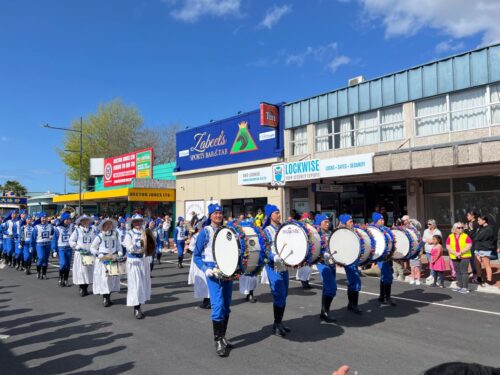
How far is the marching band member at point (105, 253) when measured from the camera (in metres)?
8.98

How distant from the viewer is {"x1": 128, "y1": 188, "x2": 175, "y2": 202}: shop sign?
96.4ft

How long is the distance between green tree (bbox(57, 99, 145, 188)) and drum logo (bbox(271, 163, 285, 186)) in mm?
36486

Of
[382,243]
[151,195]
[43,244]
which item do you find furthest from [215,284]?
[151,195]

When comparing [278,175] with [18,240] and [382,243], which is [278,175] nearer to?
[18,240]

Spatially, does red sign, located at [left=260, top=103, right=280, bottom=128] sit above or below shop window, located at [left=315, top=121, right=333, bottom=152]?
above

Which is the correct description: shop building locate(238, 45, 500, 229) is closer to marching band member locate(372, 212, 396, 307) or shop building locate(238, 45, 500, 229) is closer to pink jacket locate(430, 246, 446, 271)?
pink jacket locate(430, 246, 446, 271)

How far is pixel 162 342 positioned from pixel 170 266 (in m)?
10.1

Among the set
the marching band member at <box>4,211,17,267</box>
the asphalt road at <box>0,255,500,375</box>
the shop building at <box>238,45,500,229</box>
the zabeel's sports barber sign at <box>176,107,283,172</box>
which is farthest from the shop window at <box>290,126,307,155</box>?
the marching band member at <box>4,211,17,267</box>

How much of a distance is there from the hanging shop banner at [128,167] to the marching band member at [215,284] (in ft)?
91.7

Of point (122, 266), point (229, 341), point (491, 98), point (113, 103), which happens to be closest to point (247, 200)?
point (491, 98)

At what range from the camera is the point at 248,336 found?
6.55m

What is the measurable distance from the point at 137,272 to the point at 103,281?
1345mm

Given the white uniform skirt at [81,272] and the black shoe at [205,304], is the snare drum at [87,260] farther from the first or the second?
the black shoe at [205,304]

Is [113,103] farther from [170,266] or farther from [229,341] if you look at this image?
[229,341]
